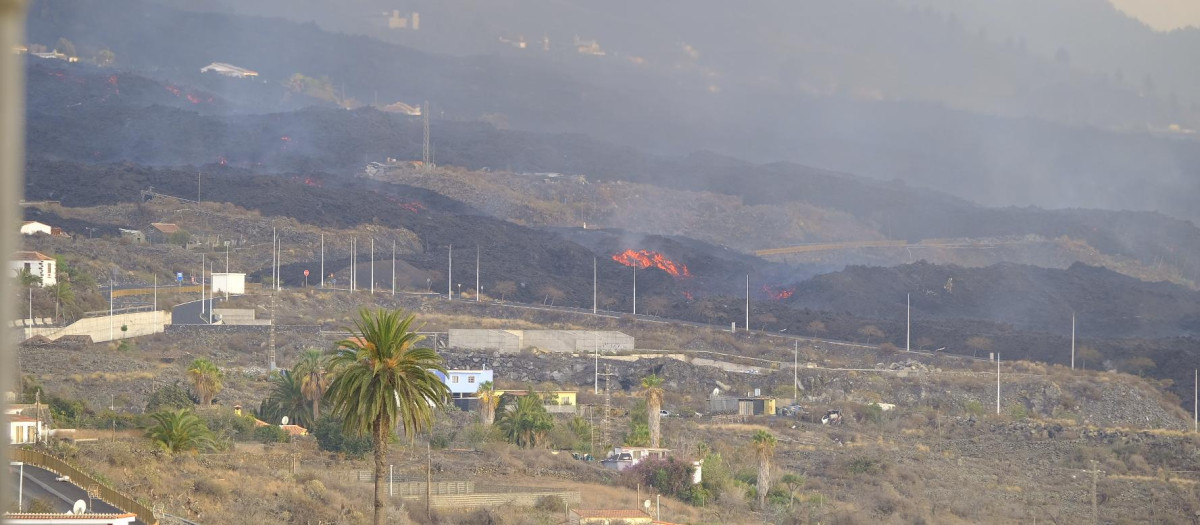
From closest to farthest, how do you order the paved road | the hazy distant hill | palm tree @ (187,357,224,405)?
the paved road < palm tree @ (187,357,224,405) < the hazy distant hill

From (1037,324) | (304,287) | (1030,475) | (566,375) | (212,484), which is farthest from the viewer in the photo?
(1037,324)

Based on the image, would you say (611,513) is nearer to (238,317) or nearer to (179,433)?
(179,433)

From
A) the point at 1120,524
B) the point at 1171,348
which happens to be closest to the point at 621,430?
the point at 1120,524

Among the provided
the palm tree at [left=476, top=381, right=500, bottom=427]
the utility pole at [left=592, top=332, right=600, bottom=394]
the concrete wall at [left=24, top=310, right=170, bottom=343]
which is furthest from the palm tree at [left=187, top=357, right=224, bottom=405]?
the utility pole at [left=592, top=332, right=600, bottom=394]

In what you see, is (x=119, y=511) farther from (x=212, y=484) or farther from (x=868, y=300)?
(x=868, y=300)

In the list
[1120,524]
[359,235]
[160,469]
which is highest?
[359,235]

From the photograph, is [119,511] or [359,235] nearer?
[119,511]

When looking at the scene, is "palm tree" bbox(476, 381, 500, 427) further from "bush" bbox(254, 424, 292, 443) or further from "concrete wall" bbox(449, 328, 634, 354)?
"concrete wall" bbox(449, 328, 634, 354)
